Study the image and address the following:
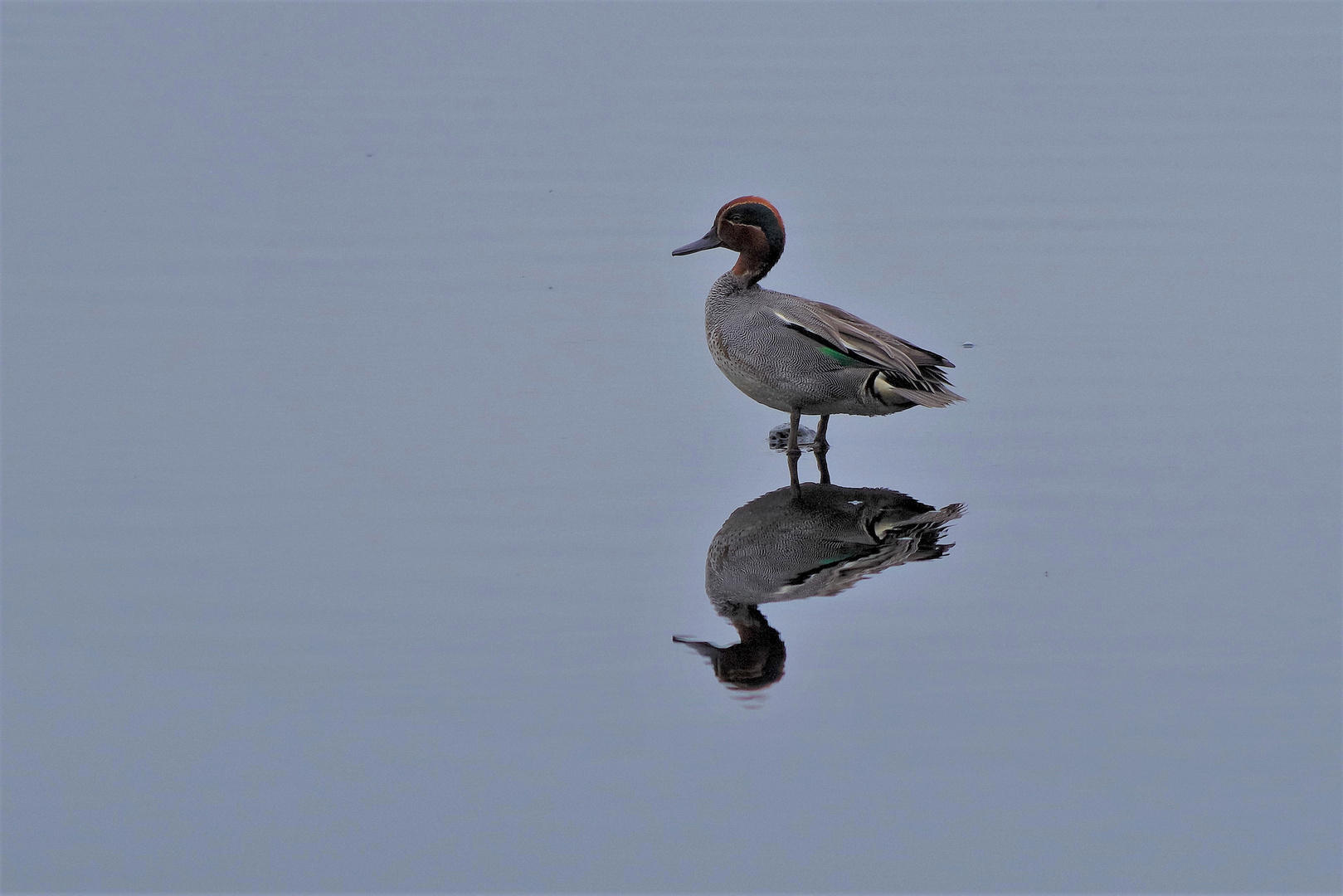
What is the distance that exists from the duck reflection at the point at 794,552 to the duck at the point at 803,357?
0.41 metres

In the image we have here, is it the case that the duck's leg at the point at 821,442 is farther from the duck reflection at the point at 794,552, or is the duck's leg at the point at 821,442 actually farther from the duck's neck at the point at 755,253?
the duck's neck at the point at 755,253

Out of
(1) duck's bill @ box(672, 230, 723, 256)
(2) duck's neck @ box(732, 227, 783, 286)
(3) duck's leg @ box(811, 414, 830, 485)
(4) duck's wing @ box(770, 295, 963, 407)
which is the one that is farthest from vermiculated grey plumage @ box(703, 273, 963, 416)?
(1) duck's bill @ box(672, 230, 723, 256)

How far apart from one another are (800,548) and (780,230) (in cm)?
249

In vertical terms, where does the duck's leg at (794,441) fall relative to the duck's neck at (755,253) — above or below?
below

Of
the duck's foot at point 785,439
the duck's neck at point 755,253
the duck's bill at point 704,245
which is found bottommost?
the duck's foot at point 785,439

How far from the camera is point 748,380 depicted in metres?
7.80

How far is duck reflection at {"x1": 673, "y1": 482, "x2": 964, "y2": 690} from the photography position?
17.6 feet

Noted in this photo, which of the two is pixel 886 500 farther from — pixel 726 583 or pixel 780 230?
pixel 780 230

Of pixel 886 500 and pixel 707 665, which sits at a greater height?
pixel 886 500

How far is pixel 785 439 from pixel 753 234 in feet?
3.59

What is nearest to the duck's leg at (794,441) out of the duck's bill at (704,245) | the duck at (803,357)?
the duck at (803,357)

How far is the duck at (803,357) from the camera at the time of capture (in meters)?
7.54

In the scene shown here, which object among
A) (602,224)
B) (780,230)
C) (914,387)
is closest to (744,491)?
(914,387)

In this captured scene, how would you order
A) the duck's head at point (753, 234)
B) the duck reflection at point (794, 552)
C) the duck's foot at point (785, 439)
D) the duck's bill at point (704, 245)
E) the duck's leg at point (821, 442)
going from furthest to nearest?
the duck's bill at point (704, 245) → the duck's head at point (753, 234) → the duck's foot at point (785, 439) → the duck's leg at point (821, 442) → the duck reflection at point (794, 552)
